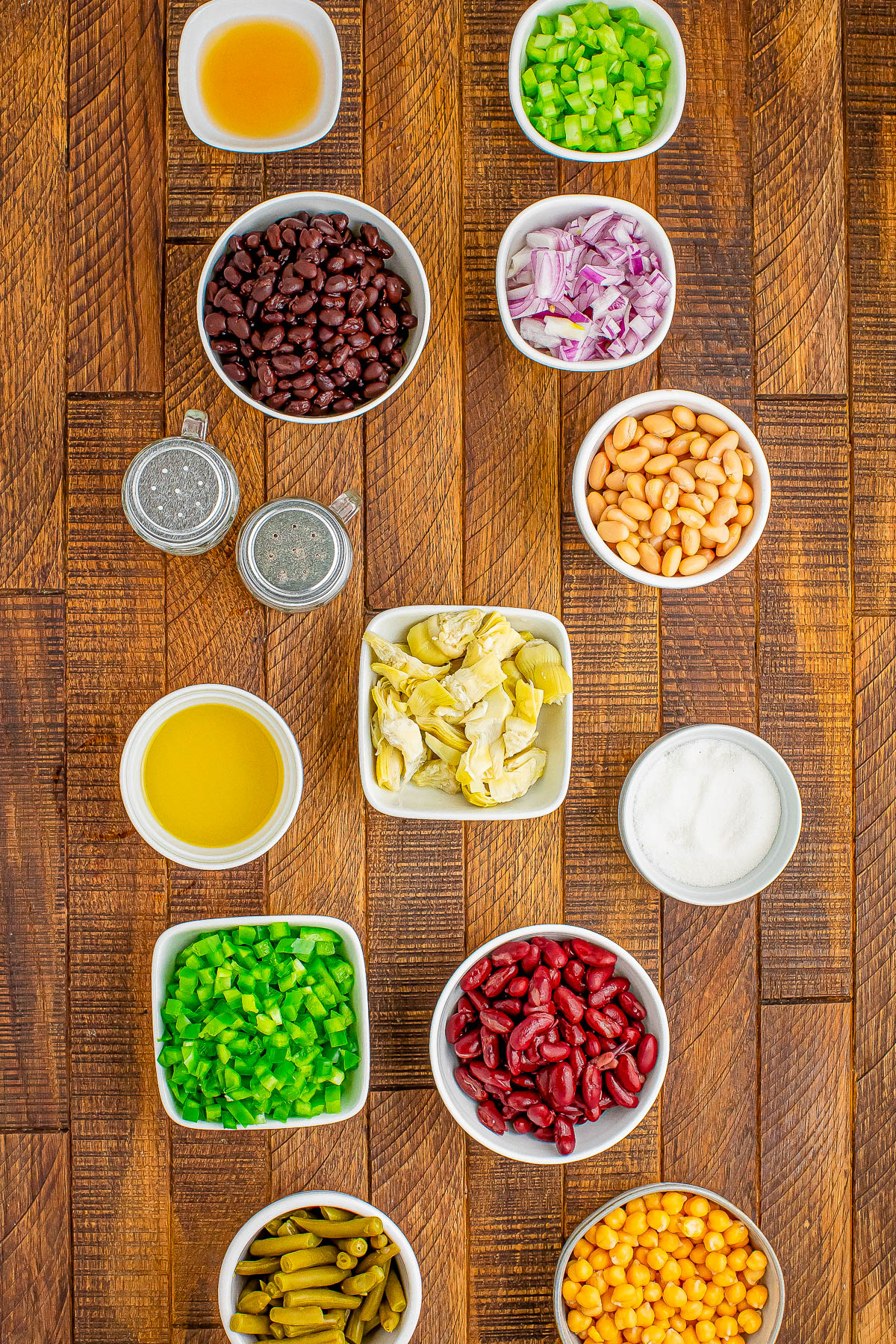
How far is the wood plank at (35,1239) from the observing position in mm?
1646

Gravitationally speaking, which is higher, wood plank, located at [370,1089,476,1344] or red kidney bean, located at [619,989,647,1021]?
red kidney bean, located at [619,989,647,1021]

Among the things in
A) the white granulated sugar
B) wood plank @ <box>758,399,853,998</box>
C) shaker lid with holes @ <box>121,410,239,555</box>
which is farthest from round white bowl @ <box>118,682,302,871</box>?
wood plank @ <box>758,399,853,998</box>

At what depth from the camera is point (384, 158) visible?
5.43ft

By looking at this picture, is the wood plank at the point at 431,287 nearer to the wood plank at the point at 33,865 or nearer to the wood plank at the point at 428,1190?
the wood plank at the point at 33,865

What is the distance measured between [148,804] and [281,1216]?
70 centimetres

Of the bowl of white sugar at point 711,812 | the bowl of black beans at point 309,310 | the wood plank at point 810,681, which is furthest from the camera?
the wood plank at point 810,681

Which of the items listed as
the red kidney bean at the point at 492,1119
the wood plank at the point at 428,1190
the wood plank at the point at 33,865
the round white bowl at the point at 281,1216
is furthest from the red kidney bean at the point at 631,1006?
the wood plank at the point at 33,865

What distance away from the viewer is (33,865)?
165 cm

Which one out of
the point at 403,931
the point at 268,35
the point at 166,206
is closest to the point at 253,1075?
the point at 403,931

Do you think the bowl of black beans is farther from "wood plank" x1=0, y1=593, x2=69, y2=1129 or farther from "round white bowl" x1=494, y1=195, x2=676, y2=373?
"wood plank" x1=0, y1=593, x2=69, y2=1129

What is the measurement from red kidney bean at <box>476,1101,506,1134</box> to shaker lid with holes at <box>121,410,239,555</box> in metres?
1.04

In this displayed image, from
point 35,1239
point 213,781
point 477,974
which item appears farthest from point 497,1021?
point 35,1239

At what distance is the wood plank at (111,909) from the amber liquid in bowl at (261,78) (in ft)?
1.69

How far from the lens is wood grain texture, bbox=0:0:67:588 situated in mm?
1656
